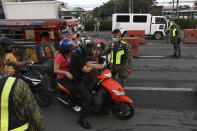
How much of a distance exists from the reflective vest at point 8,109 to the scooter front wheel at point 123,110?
8.21 feet

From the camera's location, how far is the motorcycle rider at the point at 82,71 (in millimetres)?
3479

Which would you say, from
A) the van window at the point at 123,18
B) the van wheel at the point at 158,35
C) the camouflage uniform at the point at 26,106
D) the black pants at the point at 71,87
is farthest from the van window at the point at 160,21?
the camouflage uniform at the point at 26,106

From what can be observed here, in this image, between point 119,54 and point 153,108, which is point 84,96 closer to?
point 119,54

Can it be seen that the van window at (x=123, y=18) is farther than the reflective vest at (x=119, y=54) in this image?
Yes

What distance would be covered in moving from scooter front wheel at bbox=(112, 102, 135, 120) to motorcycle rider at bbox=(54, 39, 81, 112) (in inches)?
30.6

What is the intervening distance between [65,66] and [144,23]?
1550cm

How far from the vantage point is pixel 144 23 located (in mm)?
18016

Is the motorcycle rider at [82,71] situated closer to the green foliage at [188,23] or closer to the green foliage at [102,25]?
the green foliage at [102,25]

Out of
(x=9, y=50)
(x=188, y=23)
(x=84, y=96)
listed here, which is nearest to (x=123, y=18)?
(x=188, y=23)

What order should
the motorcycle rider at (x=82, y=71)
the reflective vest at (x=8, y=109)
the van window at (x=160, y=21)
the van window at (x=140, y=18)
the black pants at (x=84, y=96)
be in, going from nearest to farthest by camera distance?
the reflective vest at (x=8, y=109) < the motorcycle rider at (x=82, y=71) < the black pants at (x=84, y=96) < the van window at (x=160, y=21) < the van window at (x=140, y=18)

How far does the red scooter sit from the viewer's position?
3758 mm

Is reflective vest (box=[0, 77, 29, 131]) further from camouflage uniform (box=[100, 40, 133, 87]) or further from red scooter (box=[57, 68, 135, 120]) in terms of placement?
camouflage uniform (box=[100, 40, 133, 87])

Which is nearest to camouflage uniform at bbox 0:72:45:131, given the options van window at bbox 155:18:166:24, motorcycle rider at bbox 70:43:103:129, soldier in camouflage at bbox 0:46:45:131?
soldier in camouflage at bbox 0:46:45:131

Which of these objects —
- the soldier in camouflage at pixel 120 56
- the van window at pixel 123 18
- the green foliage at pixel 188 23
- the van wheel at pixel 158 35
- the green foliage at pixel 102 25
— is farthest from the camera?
the green foliage at pixel 102 25
